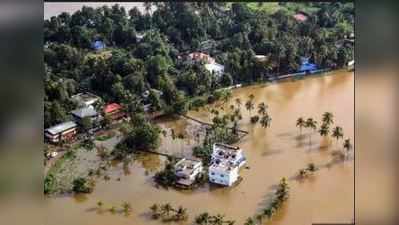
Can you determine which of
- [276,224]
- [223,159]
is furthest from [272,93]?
[276,224]

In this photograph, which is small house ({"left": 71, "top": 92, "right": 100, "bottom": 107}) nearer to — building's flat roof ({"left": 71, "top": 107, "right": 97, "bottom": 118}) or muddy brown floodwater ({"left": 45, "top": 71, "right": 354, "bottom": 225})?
building's flat roof ({"left": 71, "top": 107, "right": 97, "bottom": 118})

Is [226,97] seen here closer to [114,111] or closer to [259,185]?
[114,111]

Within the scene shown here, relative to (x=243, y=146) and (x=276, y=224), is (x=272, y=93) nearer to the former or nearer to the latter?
(x=243, y=146)

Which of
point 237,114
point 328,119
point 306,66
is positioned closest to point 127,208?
point 237,114

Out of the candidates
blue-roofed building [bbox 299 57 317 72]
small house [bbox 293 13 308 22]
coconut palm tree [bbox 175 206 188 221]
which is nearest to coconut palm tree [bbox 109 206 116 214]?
coconut palm tree [bbox 175 206 188 221]

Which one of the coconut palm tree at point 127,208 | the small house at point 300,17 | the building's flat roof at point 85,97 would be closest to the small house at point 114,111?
the building's flat roof at point 85,97

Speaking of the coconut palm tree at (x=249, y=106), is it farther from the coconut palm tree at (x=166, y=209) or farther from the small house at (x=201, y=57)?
the coconut palm tree at (x=166, y=209)
